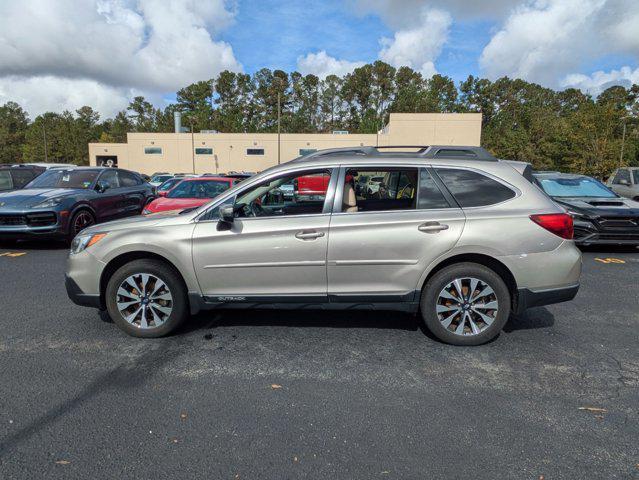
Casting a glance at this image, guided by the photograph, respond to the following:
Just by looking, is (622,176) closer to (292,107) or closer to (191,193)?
(191,193)

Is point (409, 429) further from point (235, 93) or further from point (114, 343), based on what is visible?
point (235, 93)

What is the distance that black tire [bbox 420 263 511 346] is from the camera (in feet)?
12.8

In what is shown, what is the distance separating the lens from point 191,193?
989 cm

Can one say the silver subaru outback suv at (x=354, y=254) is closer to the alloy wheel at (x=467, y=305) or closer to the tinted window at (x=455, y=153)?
the alloy wheel at (x=467, y=305)

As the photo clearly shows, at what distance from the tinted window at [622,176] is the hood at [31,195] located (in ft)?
51.3

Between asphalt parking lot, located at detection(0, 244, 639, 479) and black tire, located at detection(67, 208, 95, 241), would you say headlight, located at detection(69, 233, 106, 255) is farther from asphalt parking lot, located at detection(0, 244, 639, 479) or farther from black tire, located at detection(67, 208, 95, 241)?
black tire, located at detection(67, 208, 95, 241)

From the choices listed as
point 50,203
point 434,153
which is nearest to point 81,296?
point 434,153

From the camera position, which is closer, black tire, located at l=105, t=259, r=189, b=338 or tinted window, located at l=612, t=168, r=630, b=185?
black tire, located at l=105, t=259, r=189, b=338

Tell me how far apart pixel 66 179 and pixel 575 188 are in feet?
38.6

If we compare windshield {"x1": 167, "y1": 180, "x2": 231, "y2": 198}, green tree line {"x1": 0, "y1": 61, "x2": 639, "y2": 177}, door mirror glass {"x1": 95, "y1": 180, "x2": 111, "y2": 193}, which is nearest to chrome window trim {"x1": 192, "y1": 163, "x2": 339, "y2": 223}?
windshield {"x1": 167, "y1": 180, "x2": 231, "y2": 198}

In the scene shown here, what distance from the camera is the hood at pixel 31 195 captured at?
27.1 feet

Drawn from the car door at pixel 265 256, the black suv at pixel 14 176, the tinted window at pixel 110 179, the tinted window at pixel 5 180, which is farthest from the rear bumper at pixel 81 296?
the tinted window at pixel 5 180

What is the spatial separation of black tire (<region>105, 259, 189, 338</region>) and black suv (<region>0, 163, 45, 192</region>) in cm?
959

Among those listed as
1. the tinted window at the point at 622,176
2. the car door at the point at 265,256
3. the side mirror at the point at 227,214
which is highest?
the tinted window at the point at 622,176
